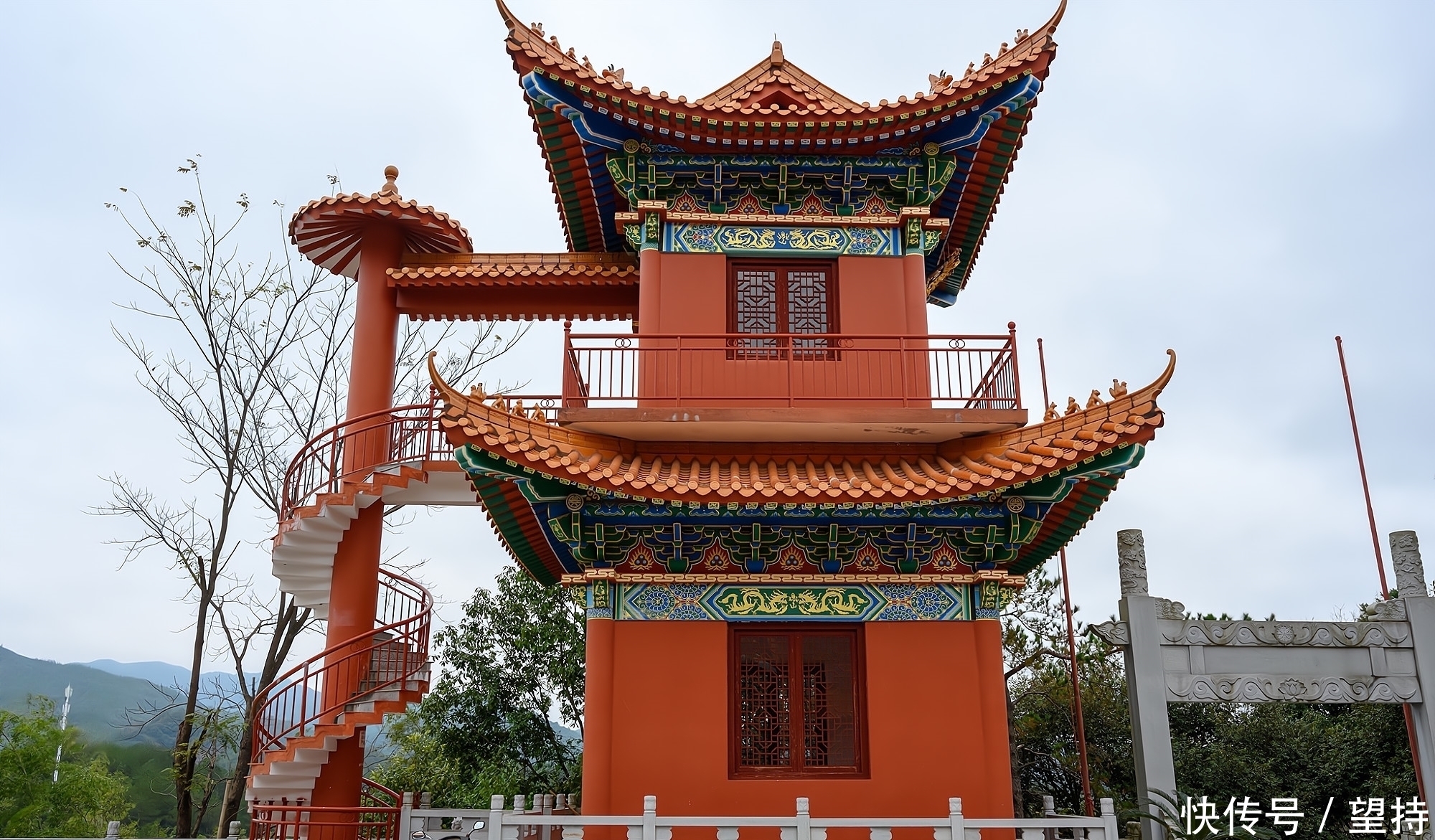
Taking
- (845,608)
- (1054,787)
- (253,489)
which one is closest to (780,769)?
(845,608)

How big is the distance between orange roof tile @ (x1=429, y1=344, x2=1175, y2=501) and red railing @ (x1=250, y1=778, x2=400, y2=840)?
5.50 metres

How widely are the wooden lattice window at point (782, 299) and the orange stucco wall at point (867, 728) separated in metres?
3.16

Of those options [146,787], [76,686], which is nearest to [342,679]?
[146,787]

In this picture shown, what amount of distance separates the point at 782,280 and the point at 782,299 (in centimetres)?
22

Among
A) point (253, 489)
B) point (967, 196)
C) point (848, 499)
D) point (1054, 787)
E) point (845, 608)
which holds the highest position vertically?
point (967, 196)

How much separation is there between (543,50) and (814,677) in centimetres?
622

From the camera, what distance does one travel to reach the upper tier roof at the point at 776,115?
999 centimetres

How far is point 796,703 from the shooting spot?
9.15 meters

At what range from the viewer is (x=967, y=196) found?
39.6 ft

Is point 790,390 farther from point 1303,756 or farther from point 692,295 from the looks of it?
point 1303,756

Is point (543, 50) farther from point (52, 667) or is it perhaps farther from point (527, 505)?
point (52, 667)

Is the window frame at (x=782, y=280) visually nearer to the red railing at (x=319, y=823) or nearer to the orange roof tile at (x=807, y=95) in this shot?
the orange roof tile at (x=807, y=95)

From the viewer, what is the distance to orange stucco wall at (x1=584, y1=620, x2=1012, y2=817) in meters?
8.81

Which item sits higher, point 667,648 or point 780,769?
point 667,648
